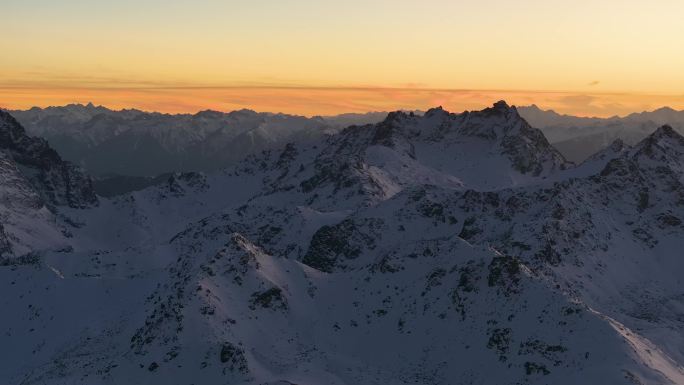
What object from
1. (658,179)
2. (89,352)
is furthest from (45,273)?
(658,179)

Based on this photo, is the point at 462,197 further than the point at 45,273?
Yes

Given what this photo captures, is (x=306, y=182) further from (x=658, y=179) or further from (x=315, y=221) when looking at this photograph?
(x=658, y=179)

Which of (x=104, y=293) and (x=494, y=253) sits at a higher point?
(x=494, y=253)

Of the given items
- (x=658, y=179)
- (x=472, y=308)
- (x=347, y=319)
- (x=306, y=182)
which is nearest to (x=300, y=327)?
(x=347, y=319)

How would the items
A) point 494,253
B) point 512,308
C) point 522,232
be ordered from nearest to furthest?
point 512,308
point 494,253
point 522,232

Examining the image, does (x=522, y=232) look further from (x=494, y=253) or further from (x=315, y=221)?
(x=315, y=221)

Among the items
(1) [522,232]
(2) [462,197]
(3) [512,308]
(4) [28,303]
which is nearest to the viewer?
(3) [512,308]
